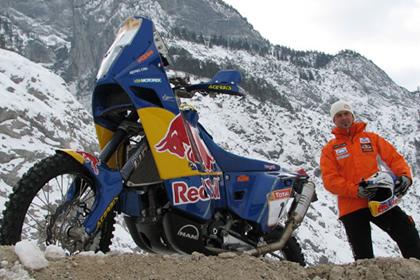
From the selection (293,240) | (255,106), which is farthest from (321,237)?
(293,240)

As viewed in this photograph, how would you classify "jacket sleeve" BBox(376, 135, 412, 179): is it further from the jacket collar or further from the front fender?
the front fender

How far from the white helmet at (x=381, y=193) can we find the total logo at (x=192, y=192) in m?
1.49

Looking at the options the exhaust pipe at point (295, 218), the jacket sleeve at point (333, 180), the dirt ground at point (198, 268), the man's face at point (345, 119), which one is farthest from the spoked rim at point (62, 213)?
the man's face at point (345, 119)

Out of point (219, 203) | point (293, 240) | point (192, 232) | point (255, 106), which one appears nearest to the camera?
point (192, 232)

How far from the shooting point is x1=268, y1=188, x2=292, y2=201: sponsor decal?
521cm

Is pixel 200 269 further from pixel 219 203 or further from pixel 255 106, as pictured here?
pixel 255 106

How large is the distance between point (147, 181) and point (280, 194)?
1501mm

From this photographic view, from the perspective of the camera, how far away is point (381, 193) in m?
5.08

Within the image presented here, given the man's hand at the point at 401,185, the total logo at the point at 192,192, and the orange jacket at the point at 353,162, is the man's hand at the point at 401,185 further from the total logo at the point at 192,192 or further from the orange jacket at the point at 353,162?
the total logo at the point at 192,192

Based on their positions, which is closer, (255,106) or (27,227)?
(27,227)

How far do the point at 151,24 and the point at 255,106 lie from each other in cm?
12132

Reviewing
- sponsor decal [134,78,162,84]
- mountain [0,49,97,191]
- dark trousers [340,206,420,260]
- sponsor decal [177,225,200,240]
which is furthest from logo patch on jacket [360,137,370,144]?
mountain [0,49,97,191]

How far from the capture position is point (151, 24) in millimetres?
4746

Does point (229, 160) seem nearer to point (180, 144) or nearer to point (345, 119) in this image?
point (180, 144)
